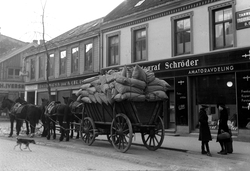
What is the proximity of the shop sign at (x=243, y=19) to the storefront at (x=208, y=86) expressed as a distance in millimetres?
1087

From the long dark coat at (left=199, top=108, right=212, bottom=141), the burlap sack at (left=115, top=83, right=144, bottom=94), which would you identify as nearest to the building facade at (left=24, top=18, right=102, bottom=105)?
the burlap sack at (left=115, top=83, right=144, bottom=94)

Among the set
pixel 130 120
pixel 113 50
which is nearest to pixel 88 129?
pixel 130 120

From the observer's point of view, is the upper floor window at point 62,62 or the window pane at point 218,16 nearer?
the window pane at point 218,16

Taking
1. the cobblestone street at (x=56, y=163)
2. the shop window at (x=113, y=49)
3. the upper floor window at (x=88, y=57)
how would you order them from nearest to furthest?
1. the cobblestone street at (x=56, y=163)
2. the shop window at (x=113, y=49)
3. the upper floor window at (x=88, y=57)

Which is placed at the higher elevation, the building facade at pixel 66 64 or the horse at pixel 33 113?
the building facade at pixel 66 64

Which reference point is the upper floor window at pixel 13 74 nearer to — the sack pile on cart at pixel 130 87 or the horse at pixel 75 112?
the horse at pixel 75 112

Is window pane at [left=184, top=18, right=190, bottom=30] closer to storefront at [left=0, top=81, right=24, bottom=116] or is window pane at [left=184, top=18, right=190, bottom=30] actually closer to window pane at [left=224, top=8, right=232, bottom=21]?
window pane at [left=224, top=8, right=232, bottom=21]

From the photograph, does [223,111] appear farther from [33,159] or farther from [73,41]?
[73,41]

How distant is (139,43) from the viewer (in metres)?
18.3

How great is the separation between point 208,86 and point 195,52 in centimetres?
190

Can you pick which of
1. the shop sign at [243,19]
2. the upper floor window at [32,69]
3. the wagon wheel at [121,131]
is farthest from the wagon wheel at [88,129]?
the upper floor window at [32,69]

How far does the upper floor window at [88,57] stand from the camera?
2216 centimetres

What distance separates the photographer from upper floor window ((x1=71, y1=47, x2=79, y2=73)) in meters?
23.6

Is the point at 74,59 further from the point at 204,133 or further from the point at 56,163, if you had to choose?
the point at 56,163
